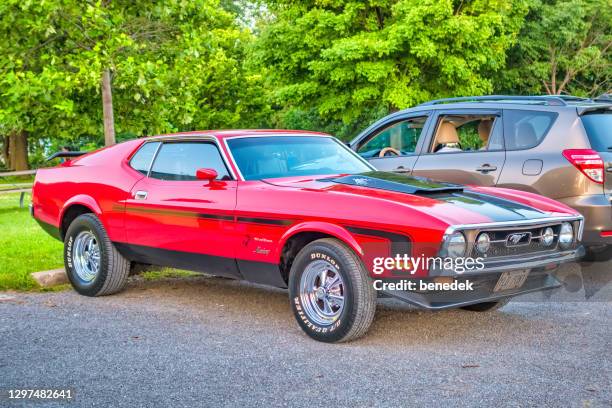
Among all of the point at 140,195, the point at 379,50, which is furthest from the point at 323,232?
the point at 379,50

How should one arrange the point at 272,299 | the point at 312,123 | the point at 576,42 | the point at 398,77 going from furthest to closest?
the point at 312,123 < the point at 576,42 < the point at 398,77 < the point at 272,299

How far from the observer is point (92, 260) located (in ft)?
25.4

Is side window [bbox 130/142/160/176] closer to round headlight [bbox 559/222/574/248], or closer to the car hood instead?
the car hood

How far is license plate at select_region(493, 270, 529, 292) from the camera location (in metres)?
5.44

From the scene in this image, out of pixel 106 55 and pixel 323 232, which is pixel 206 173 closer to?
pixel 323 232

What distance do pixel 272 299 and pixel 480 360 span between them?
2.68 m

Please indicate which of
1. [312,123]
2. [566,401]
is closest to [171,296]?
[566,401]

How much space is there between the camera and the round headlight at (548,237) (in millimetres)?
5760

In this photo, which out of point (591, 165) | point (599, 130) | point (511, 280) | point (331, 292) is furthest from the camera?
point (599, 130)

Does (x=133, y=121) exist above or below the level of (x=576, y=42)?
below

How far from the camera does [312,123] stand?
42.8 metres

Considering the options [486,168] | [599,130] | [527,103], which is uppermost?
[527,103]

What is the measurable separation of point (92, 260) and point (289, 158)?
237cm

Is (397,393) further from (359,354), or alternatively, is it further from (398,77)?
(398,77)
